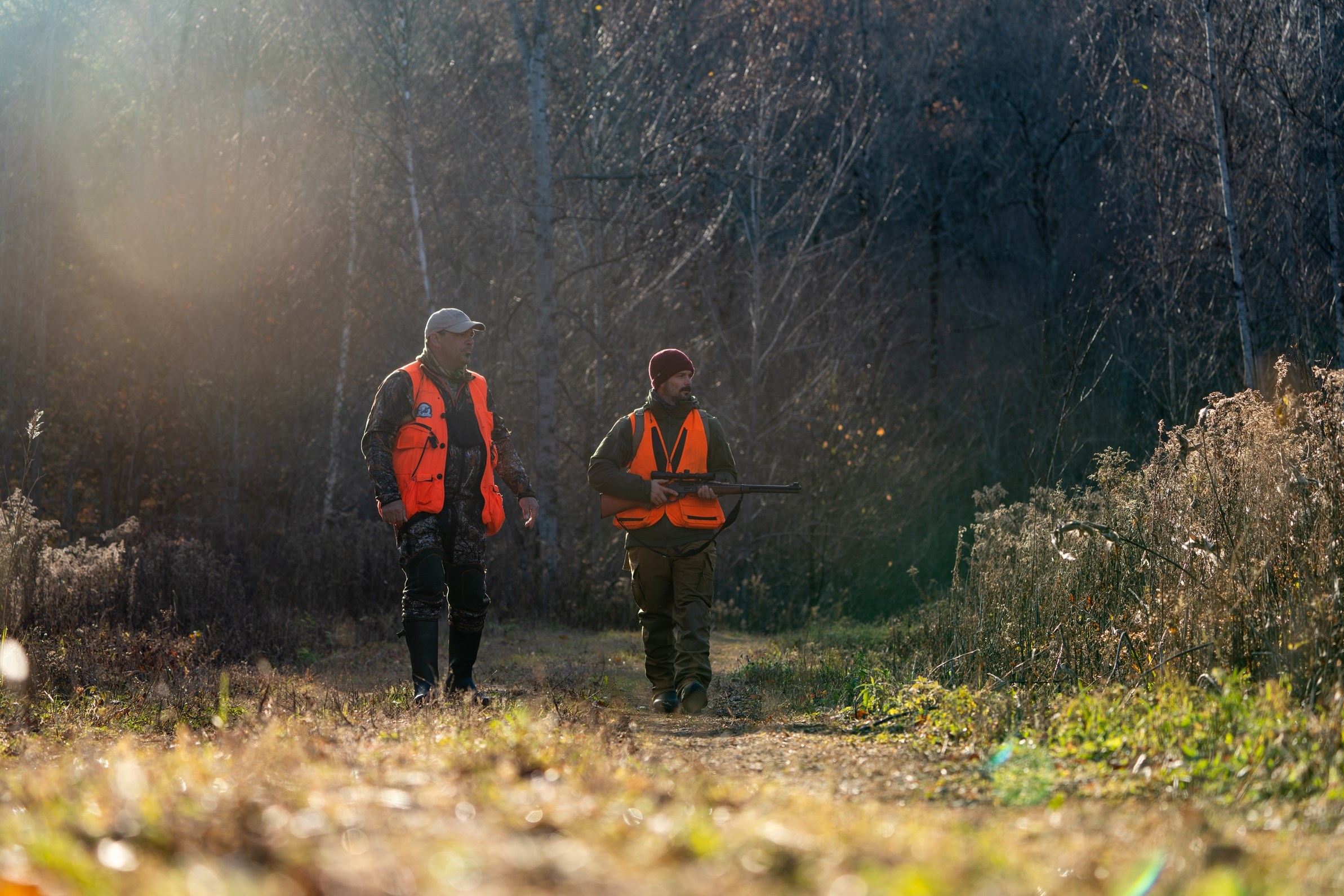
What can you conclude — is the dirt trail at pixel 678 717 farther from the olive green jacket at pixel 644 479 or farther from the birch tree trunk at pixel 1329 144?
the birch tree trunk at pixel 1329 144

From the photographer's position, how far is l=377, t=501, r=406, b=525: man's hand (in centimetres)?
710

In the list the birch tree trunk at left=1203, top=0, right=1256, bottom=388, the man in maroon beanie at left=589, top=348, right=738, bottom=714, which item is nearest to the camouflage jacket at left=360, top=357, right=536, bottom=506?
the man in maroon beanie at left=589, top=348, right=738, bottom=714

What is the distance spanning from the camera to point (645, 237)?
1769 centimetres

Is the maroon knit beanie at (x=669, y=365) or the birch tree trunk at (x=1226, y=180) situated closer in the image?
the maroon knit beanie at (x=669, y=365)

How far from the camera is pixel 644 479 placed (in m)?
7.80

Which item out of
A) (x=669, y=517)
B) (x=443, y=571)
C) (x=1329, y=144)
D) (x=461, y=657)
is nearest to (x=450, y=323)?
(x=443, y=571)

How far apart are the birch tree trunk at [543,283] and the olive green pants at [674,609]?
22.1 ft

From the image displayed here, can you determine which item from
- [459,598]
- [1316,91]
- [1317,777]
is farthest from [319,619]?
[1316,91]

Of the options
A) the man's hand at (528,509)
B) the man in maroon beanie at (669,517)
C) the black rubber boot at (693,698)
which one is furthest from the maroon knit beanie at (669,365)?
the black rubber boot at (693,698)

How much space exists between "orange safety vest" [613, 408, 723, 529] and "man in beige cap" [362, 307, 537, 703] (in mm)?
699

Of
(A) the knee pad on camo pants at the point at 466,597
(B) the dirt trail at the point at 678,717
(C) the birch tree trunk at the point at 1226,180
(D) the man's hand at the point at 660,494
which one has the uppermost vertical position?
(C) the birch tree trunk at the point at 1226,180

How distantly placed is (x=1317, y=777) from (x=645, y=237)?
14469mm

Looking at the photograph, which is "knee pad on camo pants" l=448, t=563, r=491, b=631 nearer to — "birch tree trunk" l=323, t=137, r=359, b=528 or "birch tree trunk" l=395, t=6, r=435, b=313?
"birch tree trunk" l=395, t=6, r=435, b=313

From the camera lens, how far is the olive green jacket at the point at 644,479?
306 inches
